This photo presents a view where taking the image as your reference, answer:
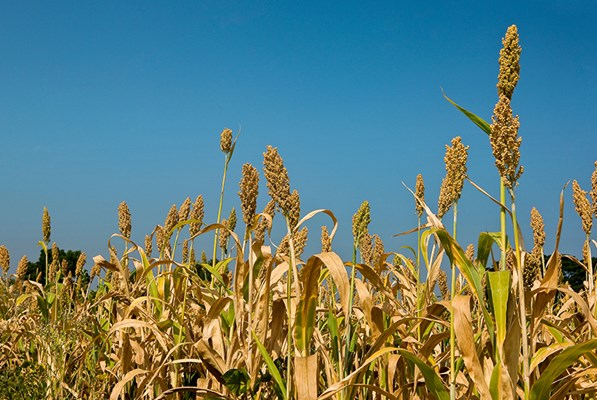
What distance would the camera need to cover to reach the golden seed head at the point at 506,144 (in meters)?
1.86

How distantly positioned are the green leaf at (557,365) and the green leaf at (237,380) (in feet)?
4.14

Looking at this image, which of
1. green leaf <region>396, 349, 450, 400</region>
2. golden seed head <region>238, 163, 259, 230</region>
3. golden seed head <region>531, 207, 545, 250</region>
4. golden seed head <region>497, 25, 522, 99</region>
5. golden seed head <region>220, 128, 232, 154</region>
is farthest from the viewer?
golden seed head <region>531, 207, 545, 250</region>

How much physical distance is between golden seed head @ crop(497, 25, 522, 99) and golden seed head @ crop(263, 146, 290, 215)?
2.82ft

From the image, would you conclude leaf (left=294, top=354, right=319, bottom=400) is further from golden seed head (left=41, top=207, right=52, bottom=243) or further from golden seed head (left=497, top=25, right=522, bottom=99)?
golden seed head (left=41, top=207, right=52, bottom=243)

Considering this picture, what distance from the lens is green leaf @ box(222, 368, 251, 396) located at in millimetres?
2697

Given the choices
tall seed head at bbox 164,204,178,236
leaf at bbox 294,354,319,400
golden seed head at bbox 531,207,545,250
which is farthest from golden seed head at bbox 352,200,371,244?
golden seed head at bbox 531,207,545,250

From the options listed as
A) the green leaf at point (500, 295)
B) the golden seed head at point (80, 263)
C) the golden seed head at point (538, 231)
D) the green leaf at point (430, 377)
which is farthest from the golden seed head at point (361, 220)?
the golden seed head at point (80, 263)

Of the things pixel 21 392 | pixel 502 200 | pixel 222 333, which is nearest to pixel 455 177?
pixel 502 200

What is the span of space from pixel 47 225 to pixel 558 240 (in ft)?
18.1

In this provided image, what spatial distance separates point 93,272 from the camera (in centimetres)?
699

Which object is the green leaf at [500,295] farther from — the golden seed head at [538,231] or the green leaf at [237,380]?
the golden seed head at [538,231]

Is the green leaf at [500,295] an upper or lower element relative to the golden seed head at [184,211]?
lower

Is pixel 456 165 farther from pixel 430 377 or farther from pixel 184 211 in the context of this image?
pixel 184 211

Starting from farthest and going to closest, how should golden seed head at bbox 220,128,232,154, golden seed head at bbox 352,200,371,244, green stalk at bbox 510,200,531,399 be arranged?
golden seed head at bbox 220,128,232,154 < golden seed head at bbox 352,200,371,244 < green stalk at bbox 510,200,531,399
